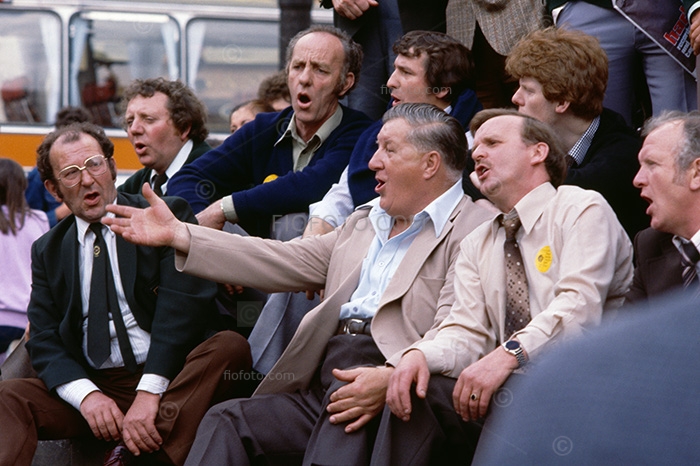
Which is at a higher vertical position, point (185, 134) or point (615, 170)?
point (615, 170)

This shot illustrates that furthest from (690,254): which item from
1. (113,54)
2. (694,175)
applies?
(113,54)

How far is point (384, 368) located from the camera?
156 inches

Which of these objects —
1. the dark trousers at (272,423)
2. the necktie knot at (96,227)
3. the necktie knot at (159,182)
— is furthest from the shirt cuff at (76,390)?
the necktie knot at (159,182)

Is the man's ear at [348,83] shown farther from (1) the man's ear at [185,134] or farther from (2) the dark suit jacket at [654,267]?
(2) the dark suit jacket at [654,267]

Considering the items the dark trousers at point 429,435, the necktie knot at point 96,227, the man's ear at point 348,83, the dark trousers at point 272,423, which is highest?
the man's ear at point 348,83

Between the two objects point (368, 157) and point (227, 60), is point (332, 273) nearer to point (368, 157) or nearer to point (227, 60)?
point (368, 157)

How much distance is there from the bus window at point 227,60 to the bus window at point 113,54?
0.24m

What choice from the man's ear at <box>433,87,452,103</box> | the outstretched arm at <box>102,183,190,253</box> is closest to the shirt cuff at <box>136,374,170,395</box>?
the outstretched arm at <box>102,183,190,253</box>

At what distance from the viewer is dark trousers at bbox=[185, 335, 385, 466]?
432 centimetres

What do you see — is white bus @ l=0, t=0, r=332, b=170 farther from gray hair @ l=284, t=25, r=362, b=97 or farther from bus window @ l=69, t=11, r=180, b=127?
gray hair @ l=284, t=25, r=362, b=97

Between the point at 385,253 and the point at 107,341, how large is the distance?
4.75ft

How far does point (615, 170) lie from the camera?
470cm

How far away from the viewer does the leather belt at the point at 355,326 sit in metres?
4.46

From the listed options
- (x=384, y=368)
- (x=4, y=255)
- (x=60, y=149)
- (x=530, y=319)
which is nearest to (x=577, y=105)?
(x=530, y=319)
